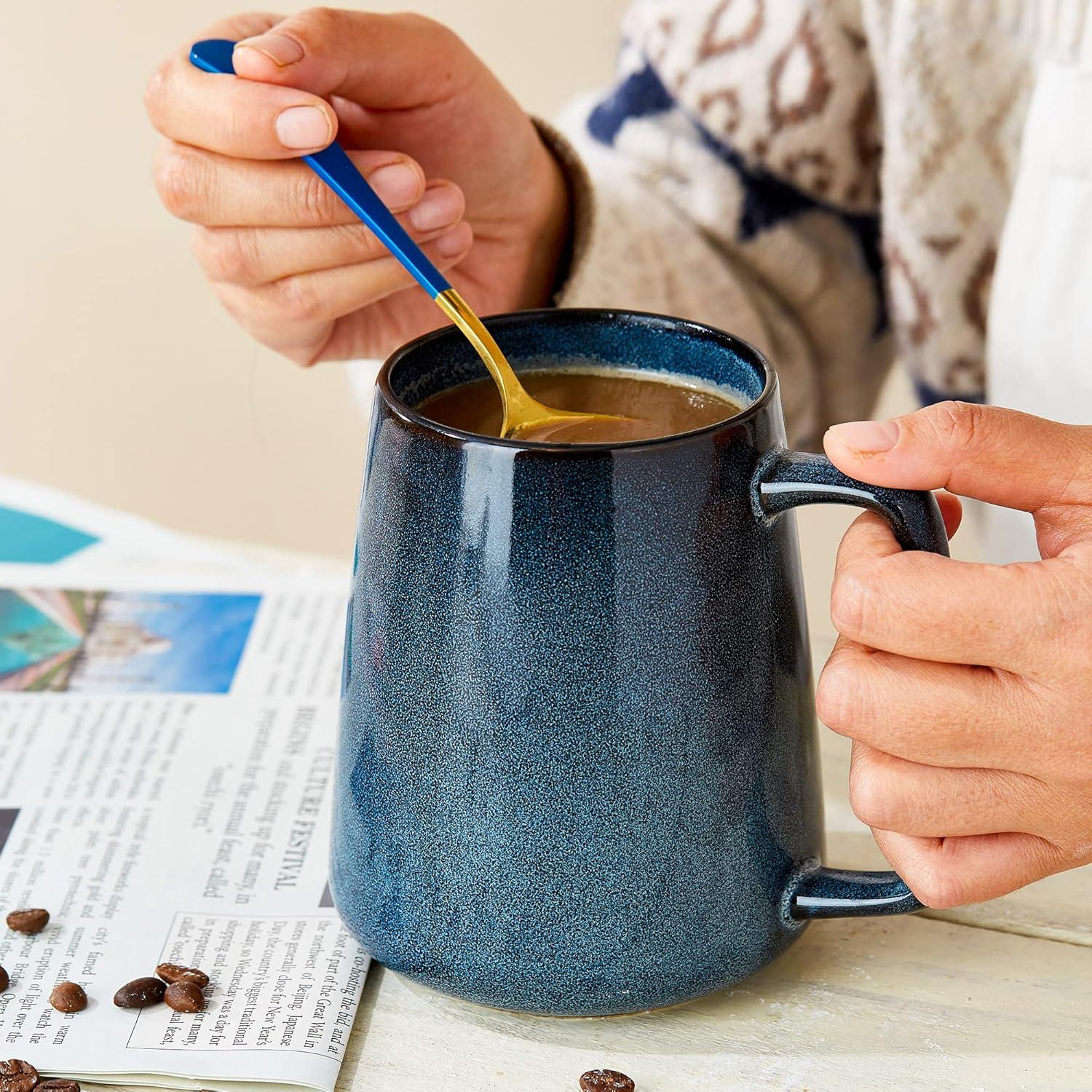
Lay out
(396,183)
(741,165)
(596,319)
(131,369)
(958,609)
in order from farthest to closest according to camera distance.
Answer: (131,369) → (741,165) → (396,183) → (596,319) → (958,609)

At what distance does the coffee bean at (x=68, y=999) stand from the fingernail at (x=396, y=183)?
0.38 m

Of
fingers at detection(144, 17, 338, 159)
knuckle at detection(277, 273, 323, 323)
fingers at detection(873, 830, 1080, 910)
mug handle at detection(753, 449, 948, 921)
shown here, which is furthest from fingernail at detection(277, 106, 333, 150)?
fingers at detection(873, 830, 1080, 910)

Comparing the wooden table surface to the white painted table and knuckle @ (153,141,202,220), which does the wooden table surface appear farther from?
knuckle @ (153,141,202,220)

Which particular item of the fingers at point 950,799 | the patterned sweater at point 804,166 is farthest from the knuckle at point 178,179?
the fingers at point 950,799

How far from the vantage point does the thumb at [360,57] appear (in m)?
0.60

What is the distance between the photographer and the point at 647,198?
39.1 inches

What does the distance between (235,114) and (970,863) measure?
45 cm

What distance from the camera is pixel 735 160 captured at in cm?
100

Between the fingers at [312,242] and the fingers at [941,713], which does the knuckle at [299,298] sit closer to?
the fingers at [312,242]

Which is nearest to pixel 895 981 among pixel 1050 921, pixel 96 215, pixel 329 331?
pixel 1050 921

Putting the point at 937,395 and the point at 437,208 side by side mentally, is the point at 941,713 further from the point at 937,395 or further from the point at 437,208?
the point at 937,395

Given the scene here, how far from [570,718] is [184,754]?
300mm

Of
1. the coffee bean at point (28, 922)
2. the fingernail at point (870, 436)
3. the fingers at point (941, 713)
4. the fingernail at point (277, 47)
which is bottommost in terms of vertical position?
the coffee bean at point (28, 922)

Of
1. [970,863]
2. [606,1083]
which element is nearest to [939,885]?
[970,863]
